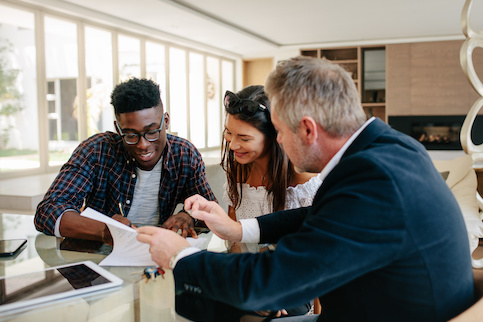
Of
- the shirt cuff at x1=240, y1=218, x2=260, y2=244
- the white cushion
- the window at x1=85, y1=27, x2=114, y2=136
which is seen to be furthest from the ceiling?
the shirt cuff at x1=240, y1=218, x2=260, y2=244

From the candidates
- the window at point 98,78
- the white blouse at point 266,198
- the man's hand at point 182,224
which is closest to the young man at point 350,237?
the man's hand at point 182,224

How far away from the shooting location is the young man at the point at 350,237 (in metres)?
0.82

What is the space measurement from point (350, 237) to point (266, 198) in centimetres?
122

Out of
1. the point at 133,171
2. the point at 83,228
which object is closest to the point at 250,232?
the point at 83,228

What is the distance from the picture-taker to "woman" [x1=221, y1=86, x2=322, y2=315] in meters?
1.84

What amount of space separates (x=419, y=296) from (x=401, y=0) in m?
6.74

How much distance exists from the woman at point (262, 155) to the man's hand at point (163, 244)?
822 mm

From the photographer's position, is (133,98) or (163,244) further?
(133,98)

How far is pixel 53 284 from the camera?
1167mm

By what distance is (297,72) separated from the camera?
100 cm

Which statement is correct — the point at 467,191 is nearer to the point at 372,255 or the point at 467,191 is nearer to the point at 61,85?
the point at 372,255

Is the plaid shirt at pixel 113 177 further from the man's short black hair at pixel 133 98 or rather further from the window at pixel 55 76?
the window at pixel 55 76

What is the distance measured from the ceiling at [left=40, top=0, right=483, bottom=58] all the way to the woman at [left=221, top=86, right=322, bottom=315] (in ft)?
15.8

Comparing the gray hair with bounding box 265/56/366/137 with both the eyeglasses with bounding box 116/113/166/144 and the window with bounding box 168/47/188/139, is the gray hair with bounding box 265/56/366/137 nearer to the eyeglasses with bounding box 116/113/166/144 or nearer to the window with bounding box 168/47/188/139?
the eyeglasses with bounding box 116/113/166/144
